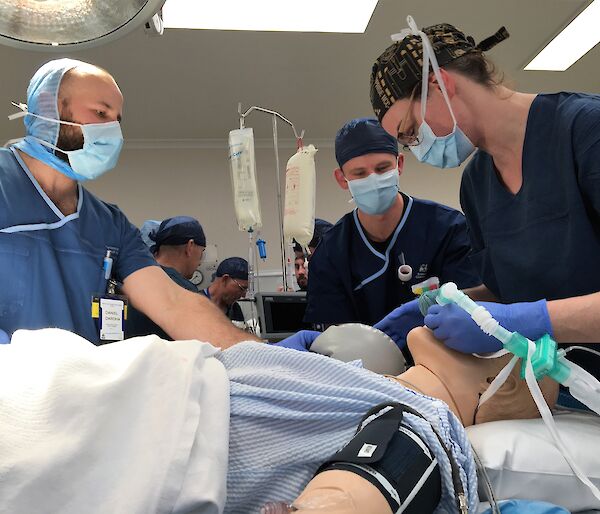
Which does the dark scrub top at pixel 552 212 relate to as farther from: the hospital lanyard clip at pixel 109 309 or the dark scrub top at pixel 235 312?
the dark scrub top at pixel 235 312

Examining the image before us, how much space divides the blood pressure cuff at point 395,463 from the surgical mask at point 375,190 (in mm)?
1338

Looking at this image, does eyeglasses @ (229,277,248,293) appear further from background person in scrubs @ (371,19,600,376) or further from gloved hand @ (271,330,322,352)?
background person in scrubs @ (371,19,600,376)

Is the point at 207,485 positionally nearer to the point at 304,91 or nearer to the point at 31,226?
the point at 31,226

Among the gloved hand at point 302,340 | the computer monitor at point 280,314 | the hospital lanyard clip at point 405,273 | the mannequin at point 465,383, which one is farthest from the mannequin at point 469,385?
the computer monitor at point 280,314

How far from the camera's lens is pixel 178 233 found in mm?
3061

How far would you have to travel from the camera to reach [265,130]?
15.1 ft

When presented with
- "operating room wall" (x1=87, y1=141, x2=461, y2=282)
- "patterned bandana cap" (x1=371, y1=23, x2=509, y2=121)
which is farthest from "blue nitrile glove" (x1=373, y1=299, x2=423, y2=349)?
"operating room wall" (x1=87, y1=141, x2=461, y2=282)

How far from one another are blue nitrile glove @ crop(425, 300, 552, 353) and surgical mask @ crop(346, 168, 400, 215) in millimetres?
871

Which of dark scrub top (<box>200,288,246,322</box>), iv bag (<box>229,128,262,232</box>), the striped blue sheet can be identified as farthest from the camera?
dark scrub top (<box>200,288,246,322</box>)

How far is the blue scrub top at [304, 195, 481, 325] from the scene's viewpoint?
202 centimetres

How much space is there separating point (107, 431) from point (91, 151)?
4.29 feet

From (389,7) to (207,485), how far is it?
2952mm

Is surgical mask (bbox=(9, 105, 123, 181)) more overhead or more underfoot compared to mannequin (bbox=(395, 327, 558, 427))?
more overhead

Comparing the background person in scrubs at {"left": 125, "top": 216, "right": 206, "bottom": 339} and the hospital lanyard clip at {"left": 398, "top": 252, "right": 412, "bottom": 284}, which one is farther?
the background person in scrubs at {"left": 125, "top": 216, "right": 206, "bottom": 339}
